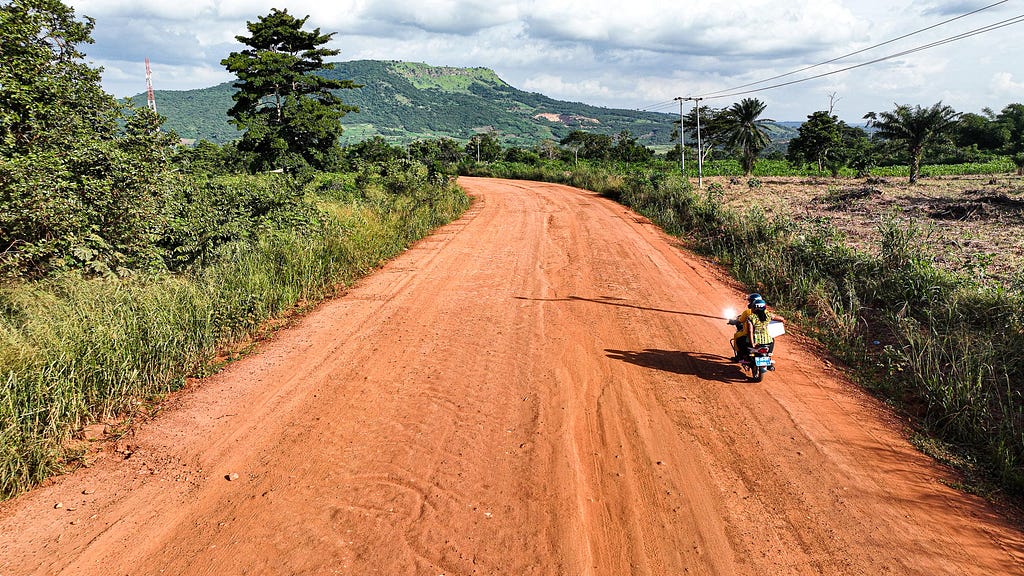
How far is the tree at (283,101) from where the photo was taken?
29266 millimetres

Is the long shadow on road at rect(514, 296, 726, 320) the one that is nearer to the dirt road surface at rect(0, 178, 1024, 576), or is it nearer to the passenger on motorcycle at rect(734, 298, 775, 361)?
the dirt road surface at rect(0, 178, 1024, 576)

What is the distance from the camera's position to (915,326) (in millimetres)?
6973

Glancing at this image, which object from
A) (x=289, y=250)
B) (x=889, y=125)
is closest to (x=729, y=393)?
(x=289, y=250)

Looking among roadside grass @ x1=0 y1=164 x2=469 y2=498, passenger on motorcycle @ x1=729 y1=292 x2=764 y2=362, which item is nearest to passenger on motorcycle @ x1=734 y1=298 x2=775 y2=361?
passenger on motorcycle @ x1=729 y1=292 x2=764 y2=362

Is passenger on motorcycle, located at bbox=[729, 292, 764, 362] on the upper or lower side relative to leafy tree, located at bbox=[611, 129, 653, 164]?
lower

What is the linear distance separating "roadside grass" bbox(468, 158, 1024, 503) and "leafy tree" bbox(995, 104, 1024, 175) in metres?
56.1

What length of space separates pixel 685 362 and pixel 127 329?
21.6 ft

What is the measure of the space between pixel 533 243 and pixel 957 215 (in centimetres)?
1493

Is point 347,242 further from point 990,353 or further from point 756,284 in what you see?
point 990,353

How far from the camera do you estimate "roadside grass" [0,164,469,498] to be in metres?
4.36

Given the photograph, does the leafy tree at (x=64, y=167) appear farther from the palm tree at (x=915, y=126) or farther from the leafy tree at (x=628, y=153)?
the leafy tree at (x=628, y=153)

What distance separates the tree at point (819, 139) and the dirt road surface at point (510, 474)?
43.4 metres

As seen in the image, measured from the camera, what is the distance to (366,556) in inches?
135

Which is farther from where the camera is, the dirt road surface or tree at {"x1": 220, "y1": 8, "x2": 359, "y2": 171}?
tree at {"x1": 220, "y1": 8, "x2": 359, "y2": 171}
